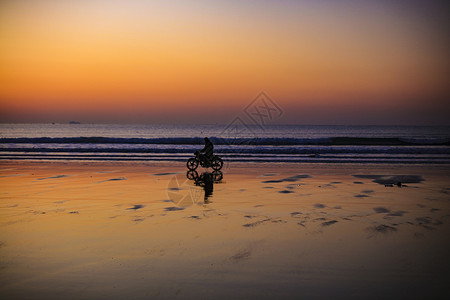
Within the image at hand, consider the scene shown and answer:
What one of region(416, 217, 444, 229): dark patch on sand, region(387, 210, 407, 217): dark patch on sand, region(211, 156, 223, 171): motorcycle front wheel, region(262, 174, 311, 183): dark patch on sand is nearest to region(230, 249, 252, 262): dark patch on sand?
region(416, 217, 444, 229): dark patch on sand

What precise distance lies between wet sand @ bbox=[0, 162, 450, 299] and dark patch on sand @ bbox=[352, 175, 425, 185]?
6.16 ft

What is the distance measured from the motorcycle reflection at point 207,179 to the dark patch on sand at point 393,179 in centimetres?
595

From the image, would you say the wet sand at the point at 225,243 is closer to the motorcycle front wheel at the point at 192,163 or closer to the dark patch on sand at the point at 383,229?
the dark patch on sand at the point at 383,229

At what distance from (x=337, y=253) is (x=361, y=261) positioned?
0.44 metres

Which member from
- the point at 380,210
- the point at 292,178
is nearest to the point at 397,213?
the point at 380,210

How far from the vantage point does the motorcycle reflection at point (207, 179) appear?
13.0m

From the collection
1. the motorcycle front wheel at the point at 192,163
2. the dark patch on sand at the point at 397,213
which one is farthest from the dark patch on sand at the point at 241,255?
the motorcycle front wheel at the point at 192,163

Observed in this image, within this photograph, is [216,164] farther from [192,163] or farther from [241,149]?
[241,149]

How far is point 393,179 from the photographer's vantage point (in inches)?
616

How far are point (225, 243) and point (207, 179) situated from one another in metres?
9.21

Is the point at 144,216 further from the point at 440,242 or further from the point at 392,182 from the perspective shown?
the point at 392,182

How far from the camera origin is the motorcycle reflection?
12964 mm

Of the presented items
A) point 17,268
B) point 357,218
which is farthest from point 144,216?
point 357,218

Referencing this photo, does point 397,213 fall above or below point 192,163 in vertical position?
below
